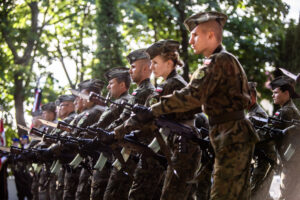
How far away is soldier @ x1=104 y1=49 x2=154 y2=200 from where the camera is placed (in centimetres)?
681

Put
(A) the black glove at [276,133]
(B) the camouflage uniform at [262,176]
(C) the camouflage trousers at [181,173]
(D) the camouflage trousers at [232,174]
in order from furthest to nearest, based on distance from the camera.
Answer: (B) the camouflage uniform at [262,176] < (A) the black glove at [276,133] < (C) the camouflage trousers at [181,173] < (D) the camouflage trousers at [232,174]

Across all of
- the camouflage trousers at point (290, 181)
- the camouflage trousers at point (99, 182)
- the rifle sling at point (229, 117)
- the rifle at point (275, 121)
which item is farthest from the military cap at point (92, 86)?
the rifle sling at point (229, 117)

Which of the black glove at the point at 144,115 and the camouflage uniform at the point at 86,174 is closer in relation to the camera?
the black glove at the point at 144,115

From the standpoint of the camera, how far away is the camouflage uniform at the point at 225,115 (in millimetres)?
4203

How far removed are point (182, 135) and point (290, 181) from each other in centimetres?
296

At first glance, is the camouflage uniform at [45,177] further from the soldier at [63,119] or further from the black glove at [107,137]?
the black glove at [107,137]

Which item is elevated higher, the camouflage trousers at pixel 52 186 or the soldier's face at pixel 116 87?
the soldier's face at pixel 116 87

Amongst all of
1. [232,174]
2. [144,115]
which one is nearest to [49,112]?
[144,115]

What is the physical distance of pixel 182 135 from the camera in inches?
205

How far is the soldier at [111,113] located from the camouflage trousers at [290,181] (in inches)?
103

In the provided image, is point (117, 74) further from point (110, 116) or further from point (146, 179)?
point (146, 179)

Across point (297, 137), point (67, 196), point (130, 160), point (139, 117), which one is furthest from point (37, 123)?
point (139, 117)

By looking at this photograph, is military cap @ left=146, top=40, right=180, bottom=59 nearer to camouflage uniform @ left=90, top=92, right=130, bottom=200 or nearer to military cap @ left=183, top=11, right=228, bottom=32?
military cap @ left=183, top=11, right=228, bottom=32

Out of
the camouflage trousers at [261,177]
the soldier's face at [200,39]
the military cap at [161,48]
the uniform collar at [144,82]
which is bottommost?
the camouflage trousers at [261,177]
